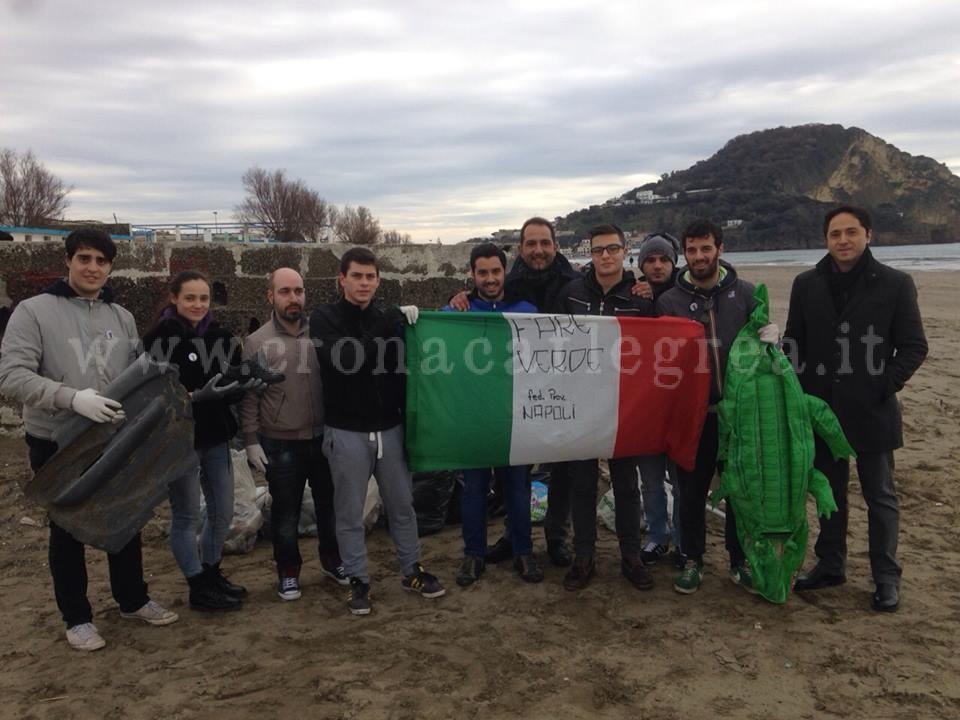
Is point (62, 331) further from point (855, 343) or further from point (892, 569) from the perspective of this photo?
point (892, 569)

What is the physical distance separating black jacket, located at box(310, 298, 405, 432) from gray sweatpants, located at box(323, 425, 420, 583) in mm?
70

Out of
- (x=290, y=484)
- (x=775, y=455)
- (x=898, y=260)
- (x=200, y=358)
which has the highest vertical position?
(x=898, y=260)

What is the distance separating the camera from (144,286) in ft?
21.8

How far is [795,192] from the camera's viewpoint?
118 metres

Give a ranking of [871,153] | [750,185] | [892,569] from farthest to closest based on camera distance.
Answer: [871,153], [750,185], [892,569]

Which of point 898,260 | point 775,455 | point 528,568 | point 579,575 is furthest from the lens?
point 898,260

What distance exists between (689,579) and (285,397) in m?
2.53

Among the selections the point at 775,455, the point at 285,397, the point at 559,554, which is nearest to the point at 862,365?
the point at 775,455

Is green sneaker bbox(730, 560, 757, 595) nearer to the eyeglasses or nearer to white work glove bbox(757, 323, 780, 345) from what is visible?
white work glove bbox(757, 323, 780, 345)

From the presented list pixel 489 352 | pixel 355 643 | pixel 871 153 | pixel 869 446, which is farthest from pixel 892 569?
pixel 871 153

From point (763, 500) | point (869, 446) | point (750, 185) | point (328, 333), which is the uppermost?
point (750, 185)

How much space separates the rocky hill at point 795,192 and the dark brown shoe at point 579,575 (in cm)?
9044

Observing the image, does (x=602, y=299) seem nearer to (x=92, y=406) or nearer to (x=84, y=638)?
(x=92, y=406)

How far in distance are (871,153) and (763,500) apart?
491 feet
